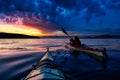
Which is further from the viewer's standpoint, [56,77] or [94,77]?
[94,77]

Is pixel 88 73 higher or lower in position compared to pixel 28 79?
lower

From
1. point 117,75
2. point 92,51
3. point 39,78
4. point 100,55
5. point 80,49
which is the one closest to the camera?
point 39,78

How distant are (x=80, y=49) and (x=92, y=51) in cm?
470

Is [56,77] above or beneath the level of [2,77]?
above

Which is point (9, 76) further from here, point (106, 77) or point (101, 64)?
point (101, 64)

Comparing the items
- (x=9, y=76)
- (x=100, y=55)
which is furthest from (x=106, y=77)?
(x=9, y=76)

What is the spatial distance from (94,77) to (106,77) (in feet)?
2.93

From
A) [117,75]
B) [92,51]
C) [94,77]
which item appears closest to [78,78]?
[94,77]

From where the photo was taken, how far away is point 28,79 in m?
8.08

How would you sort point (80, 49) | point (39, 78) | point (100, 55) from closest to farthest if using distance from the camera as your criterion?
point (39, 78), point (100, 55), point (80, 49)

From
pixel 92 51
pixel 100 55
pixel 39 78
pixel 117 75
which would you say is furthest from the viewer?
pixel 92 51

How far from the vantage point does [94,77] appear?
1465cm

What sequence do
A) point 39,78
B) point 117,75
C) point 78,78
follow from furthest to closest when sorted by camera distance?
point 117,75, point 78,78, point 39,78

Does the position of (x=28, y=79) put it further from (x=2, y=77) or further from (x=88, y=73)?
(x=88, y=73)
